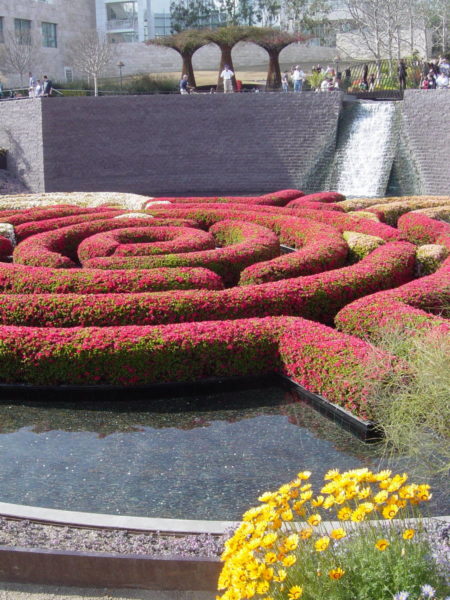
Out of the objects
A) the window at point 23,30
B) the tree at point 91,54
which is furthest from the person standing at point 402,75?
the window at point 23,30

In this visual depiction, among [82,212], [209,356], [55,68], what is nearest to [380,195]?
[82,212]

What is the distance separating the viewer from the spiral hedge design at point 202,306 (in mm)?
8047

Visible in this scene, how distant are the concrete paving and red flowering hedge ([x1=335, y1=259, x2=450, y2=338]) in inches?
168

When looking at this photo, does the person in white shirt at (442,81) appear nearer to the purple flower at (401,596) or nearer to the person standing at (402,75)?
the person standing at (402,75)

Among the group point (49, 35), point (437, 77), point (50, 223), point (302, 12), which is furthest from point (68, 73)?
point (50, 223)

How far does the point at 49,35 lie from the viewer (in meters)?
53.4

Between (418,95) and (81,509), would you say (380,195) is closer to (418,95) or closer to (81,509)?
(418,95)

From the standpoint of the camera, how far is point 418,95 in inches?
988

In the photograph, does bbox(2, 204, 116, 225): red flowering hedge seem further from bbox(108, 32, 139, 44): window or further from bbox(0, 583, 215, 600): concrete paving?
bbox(108, 32, 139, 44): window

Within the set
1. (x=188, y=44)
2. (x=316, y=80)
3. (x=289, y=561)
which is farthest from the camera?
(x=188, y=44)

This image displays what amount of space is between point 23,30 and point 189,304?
4715 centimetres

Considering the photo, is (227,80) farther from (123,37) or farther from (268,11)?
(123,37)

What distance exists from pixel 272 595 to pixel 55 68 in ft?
177

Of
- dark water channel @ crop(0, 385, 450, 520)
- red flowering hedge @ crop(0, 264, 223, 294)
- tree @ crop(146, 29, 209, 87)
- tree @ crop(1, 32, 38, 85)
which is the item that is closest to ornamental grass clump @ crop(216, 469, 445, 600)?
dark water channel @ crop(0, 385, 450, 520)
